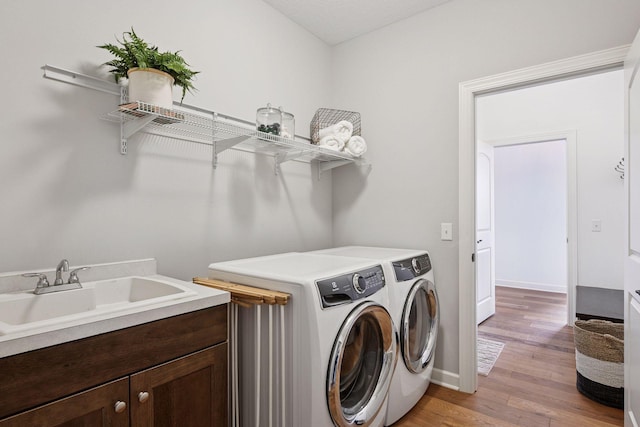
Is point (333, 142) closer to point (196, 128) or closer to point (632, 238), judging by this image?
point (196, 128)

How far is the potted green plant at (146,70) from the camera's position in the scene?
4.46 feet

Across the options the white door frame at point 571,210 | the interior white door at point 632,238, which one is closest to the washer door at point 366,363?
the interior white door at point 632,238

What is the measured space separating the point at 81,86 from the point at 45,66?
131mm

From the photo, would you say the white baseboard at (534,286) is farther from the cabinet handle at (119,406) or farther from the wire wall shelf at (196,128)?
the cabinet handle at (119,406)

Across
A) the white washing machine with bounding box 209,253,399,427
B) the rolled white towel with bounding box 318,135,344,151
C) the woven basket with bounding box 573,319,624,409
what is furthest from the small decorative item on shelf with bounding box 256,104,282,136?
the woven basket with bounding box 573,319,624,409

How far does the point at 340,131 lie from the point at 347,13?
0.83 metres

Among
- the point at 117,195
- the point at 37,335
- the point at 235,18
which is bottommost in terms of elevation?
the point at 37,335

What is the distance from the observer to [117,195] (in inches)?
60.7

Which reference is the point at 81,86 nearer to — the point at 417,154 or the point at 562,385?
the point at 417,154

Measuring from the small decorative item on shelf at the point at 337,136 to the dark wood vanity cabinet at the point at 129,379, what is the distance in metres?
1.41

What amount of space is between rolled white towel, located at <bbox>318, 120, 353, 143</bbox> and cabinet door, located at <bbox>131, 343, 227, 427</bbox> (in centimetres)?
156

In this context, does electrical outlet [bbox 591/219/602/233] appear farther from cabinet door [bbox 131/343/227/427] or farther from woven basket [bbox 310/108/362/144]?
cabinet door [bbox 131/343/227/427]

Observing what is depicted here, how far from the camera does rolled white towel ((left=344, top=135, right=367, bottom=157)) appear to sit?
239cm

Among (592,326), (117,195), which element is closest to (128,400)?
(117,195)
